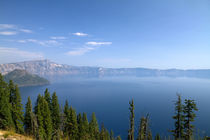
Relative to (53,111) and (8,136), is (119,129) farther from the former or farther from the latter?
(8,136)

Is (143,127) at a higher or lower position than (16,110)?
higher

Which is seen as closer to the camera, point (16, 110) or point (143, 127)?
point (143, 127)

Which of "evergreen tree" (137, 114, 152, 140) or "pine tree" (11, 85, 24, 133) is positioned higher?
"evergreen tree" (137, 114, 152, 140)

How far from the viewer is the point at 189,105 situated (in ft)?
62.5

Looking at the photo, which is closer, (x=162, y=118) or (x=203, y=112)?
(x=162, y=118)

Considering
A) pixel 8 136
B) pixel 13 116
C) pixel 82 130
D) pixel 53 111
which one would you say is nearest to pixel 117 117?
pixel 82 130

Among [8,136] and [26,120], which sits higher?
[8,136]

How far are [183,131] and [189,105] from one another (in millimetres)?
4860

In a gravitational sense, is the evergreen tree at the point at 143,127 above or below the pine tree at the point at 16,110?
above

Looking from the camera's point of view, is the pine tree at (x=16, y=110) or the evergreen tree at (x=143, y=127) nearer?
the evergreen tree at (x=143, y=127)

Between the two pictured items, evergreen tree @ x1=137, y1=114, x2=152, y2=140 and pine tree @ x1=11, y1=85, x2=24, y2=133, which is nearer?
evergreen tree @ x1=137, y1=114, x2=152, y2=140

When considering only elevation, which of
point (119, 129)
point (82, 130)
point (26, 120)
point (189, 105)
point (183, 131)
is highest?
point (189, 105)

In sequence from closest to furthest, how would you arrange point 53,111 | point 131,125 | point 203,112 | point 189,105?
point 131,125, point 189,105, point 53,111, point 203,112

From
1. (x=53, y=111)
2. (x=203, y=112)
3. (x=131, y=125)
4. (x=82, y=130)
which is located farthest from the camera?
(x=203, y=112)
